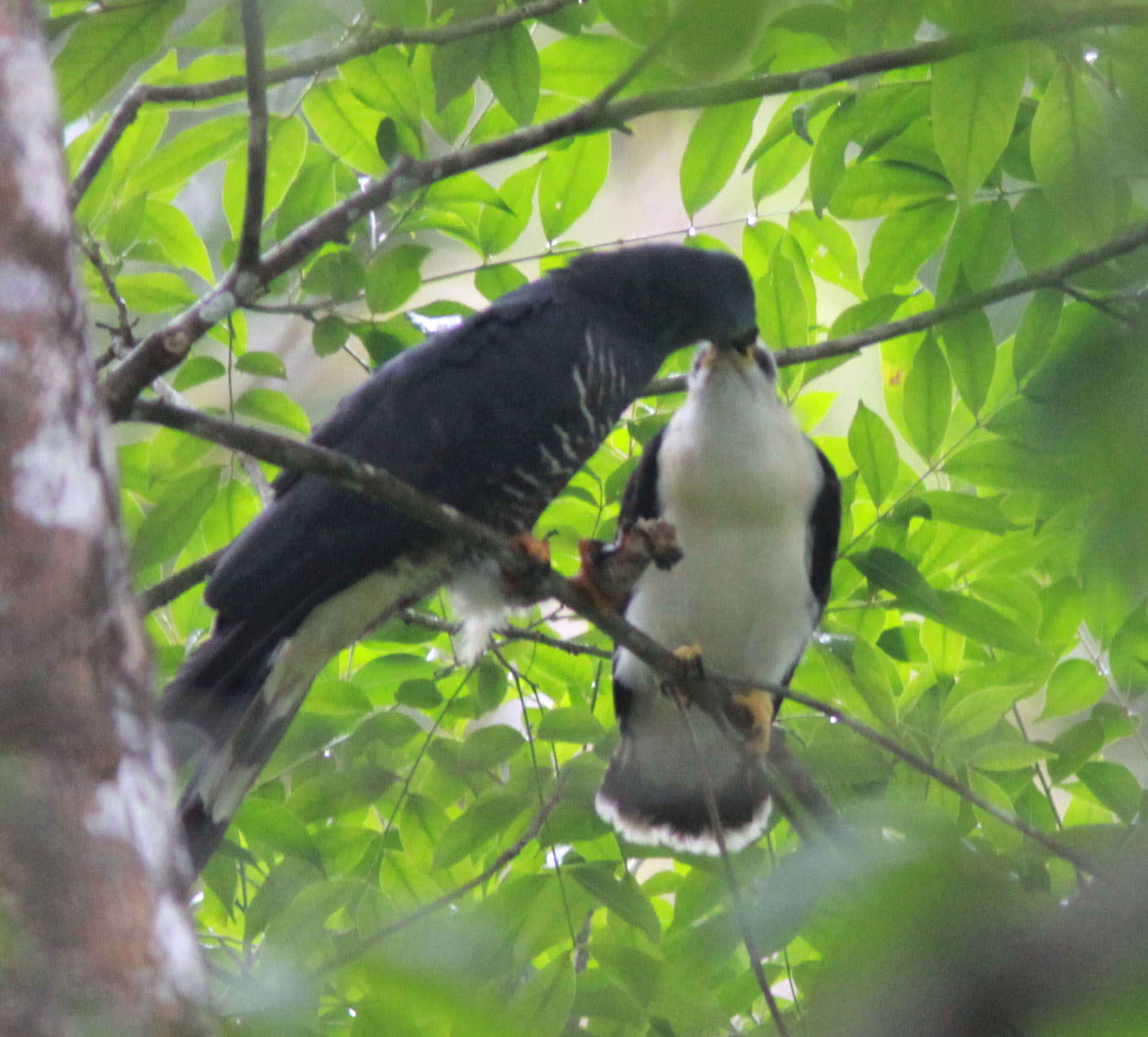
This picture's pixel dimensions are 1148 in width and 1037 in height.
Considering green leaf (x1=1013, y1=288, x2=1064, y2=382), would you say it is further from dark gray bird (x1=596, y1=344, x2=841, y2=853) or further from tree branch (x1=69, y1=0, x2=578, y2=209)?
tree branch (x1=69, y1=0, x2=578, y2=209)

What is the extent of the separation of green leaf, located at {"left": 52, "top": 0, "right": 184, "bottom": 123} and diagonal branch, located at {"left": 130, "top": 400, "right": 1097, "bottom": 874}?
707 mm

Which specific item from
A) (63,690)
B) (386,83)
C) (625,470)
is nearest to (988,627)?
(625,470)

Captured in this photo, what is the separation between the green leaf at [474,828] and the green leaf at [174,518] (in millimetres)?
885

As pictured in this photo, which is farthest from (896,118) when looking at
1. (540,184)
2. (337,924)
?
(337,924)

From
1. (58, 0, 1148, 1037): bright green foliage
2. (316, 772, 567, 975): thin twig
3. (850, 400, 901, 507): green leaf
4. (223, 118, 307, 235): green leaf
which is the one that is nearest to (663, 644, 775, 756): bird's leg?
(58, 0, 1148, 1037): bright green foliage

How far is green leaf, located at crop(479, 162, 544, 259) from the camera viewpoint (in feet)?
9.36

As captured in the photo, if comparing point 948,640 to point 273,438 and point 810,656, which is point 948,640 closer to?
point 810,656

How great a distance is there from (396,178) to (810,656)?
64.0 inches

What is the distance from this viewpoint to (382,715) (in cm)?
272

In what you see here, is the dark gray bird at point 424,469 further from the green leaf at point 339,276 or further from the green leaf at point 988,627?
the green leaf at point 988,627

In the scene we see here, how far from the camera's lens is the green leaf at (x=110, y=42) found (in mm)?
2107

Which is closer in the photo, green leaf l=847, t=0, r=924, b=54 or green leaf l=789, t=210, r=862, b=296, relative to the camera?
green leaf l=847, t=0, r=924, b=54

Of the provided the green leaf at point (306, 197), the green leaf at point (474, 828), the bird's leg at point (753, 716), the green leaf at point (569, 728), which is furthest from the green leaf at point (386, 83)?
the bird's leg at point (753, 716)

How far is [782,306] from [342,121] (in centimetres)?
106
